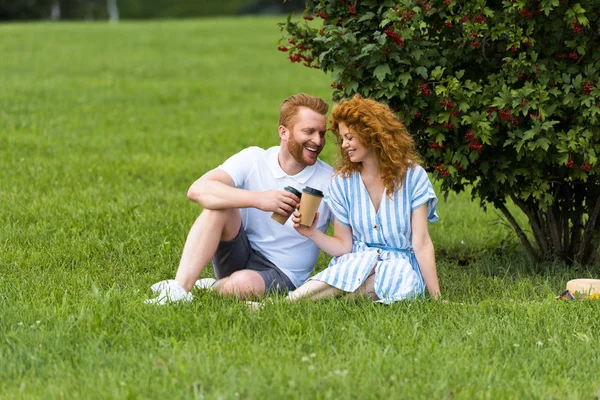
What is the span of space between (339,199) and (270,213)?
45 centimetres

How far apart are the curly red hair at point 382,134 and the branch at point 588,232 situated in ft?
5.02

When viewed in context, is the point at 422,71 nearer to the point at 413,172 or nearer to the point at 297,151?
the point at 413,172

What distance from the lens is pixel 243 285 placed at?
4621 mm

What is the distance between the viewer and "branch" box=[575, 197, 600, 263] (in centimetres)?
545

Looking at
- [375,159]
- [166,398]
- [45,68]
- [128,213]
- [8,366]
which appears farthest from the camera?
[45,68]

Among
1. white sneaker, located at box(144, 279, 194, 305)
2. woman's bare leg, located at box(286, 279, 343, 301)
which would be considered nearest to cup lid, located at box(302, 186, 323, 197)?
woman's bare leg, located at box(286, 279, 343, 301)

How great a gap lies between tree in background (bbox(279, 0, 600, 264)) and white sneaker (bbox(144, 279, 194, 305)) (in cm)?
154

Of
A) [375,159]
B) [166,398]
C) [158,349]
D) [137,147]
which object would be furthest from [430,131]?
[137,147]

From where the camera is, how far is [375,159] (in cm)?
459

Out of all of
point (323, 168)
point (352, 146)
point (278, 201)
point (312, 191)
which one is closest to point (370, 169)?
point (352, 146)

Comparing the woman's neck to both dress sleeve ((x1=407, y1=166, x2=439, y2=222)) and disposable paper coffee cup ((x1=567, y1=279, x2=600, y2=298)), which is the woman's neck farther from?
disposable paper coffee cup ((x1=567, y1=279, x2=600, y2=298))

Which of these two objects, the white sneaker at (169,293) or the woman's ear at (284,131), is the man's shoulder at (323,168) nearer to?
the woman's ear at (284,131)

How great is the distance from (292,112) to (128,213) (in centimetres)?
242

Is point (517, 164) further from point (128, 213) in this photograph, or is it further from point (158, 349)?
Result: point (128, 213)
